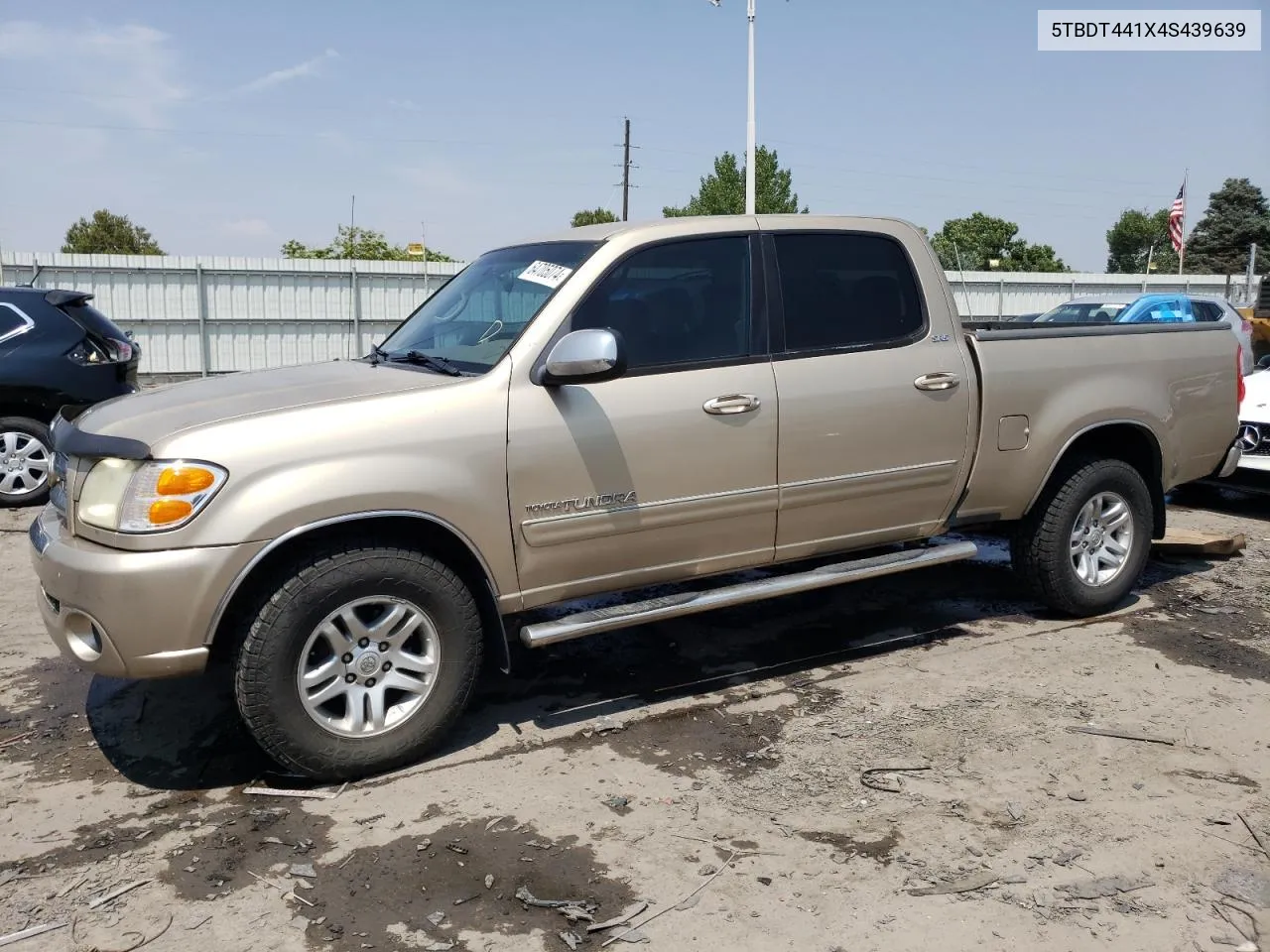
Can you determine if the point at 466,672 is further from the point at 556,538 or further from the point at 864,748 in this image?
the point at 864,748

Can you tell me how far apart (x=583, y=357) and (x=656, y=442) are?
0.50m

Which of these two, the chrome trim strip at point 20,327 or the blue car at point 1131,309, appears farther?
the blue car at point 1131,309

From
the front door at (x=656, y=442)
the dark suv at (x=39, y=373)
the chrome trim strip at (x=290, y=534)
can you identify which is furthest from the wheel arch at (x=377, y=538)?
the dark suv at (x=39, y=373)

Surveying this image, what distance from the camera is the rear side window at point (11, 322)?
8.38 m

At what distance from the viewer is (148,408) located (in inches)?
150

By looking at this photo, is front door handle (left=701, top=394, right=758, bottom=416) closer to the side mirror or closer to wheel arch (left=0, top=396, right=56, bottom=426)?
the side mirror


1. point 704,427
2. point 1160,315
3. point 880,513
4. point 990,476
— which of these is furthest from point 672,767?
point 1160,315

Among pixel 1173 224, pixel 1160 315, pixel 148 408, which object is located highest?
pixel 1173 224

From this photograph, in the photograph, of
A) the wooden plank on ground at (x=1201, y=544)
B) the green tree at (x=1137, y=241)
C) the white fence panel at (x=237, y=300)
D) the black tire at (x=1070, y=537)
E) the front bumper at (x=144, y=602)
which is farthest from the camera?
the green tree at (x=1137, y=241)

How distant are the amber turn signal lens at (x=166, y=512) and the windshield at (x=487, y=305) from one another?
1.17 metres

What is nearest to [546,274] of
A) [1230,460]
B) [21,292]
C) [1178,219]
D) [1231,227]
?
[1230,460]

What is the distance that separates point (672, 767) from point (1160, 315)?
12.3 metres

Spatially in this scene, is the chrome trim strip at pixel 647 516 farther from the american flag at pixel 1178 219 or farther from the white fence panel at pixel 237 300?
the american flag at pixel 1178 219

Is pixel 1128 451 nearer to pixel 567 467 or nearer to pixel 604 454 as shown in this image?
pixel 604 454
